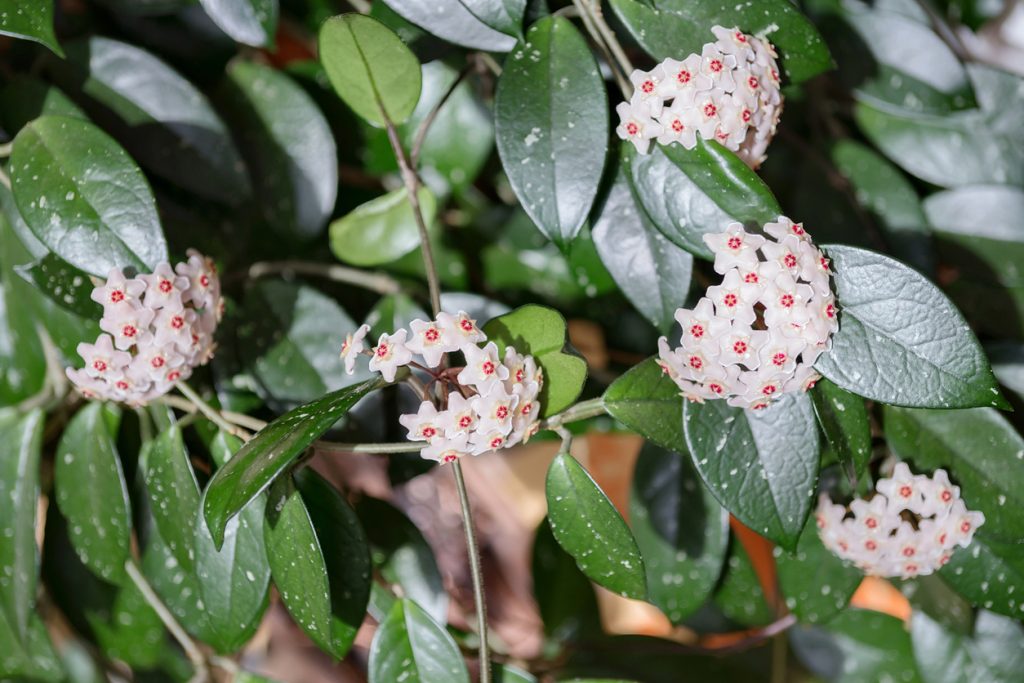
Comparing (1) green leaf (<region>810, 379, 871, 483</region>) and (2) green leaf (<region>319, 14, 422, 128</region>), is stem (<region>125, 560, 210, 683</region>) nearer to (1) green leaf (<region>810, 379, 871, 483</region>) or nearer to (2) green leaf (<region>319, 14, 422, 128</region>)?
(2) green leaf (<region>319, 14, 422, 128</region>)

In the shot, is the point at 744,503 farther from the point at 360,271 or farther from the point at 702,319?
the point at 360,271

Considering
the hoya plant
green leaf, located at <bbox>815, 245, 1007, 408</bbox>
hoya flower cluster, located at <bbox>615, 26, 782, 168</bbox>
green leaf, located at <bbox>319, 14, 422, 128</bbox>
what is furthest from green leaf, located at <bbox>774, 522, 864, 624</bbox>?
green leaf, located at <bbox>319, 14, 422, 128</bbox>

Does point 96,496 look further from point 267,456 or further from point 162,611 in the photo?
point 267,456

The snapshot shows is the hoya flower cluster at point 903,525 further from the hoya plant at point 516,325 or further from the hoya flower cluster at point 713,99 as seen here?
the hoya flower cluster at point 713,99

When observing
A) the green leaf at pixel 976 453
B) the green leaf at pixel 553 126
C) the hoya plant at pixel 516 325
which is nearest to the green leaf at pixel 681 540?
the hoya plant at pixel 516 325

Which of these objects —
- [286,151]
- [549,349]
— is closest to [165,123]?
[286,151]
